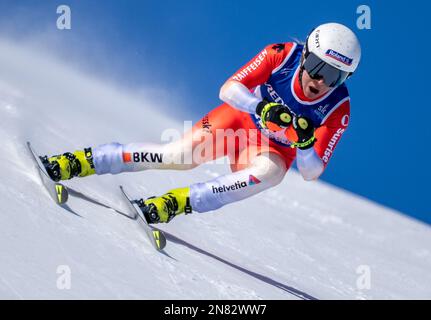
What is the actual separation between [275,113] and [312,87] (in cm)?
37

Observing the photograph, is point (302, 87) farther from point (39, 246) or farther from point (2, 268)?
point (2, 268)

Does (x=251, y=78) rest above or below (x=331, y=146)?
above

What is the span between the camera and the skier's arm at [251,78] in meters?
4.52

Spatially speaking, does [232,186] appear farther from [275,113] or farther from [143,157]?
[143,157]

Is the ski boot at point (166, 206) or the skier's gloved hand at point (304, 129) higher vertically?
the skier's gloved hand at point (304, 129)

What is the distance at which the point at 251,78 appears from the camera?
465 cm

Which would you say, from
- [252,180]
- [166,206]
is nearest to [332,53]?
[252,180]

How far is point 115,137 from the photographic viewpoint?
6.96 m

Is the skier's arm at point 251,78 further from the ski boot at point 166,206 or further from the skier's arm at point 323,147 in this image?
the ski boot at point 166,206

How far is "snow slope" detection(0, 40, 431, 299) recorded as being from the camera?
368cm

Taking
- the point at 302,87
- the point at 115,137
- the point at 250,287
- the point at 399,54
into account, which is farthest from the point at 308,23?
the point at 250,287

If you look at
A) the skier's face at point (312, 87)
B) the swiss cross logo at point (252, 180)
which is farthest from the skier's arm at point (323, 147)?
the swiss cross logo at point (252, 180)

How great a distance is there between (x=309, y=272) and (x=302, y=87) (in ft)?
4.19

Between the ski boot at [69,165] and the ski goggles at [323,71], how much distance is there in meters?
1.38
